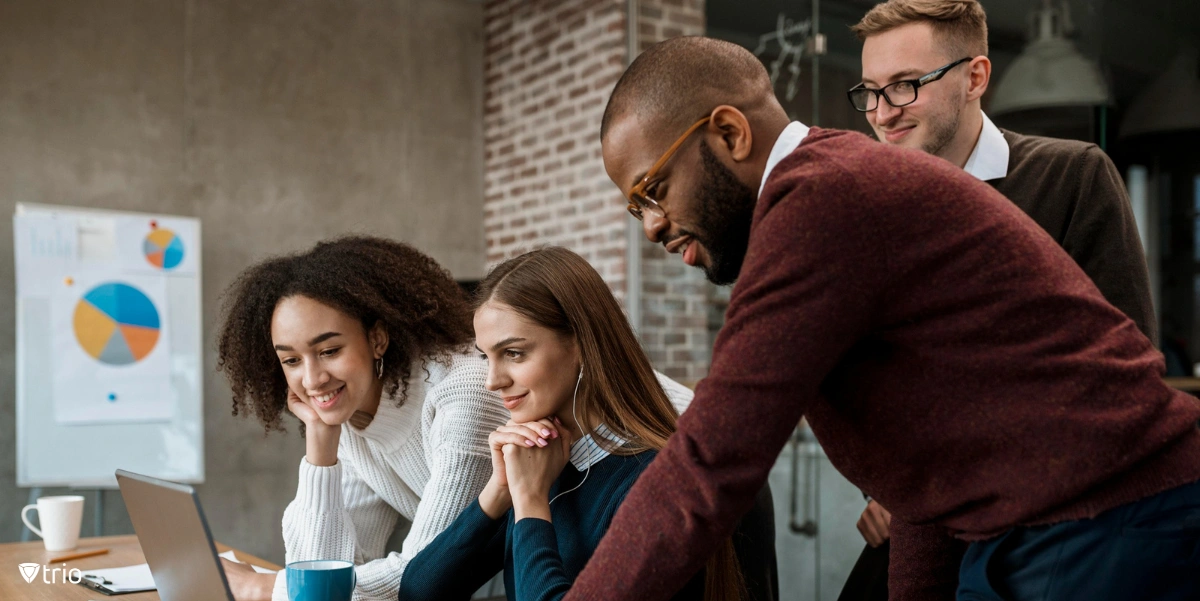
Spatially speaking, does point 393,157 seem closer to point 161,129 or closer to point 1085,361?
point 161,129

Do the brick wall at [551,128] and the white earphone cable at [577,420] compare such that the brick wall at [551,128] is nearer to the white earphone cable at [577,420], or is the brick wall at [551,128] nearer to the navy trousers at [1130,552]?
the white earphone cable at [577,420]

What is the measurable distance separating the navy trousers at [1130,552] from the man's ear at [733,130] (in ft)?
1.60

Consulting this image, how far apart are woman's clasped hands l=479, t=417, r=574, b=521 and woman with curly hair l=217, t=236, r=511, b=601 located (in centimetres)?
23

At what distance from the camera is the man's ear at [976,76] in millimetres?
1866

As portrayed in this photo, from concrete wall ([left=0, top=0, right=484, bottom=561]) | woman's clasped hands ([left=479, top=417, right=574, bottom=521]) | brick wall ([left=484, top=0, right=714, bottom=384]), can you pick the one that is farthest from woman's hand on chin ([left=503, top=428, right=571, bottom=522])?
concrete wall ([left=0, top=0, right=484, bottom=561])

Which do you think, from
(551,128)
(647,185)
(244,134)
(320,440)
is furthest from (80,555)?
(551,128)

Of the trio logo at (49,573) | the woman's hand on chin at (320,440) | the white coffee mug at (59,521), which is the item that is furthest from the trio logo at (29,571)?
the woman's hand on chin at (320,440)

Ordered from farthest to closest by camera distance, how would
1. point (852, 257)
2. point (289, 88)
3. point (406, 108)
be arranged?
point (406, 108) < point (289, 88) < point (852, 257)

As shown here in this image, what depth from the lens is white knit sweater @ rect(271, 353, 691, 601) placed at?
1723mm

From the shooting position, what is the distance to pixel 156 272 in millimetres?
4191

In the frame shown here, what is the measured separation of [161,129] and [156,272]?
0.80m

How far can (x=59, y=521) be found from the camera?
7.20 ft

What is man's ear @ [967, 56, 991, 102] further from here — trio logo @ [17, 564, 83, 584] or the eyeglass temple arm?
trio logo @ [17, 564, 83, 584]

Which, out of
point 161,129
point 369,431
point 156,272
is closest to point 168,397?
point 156,272
